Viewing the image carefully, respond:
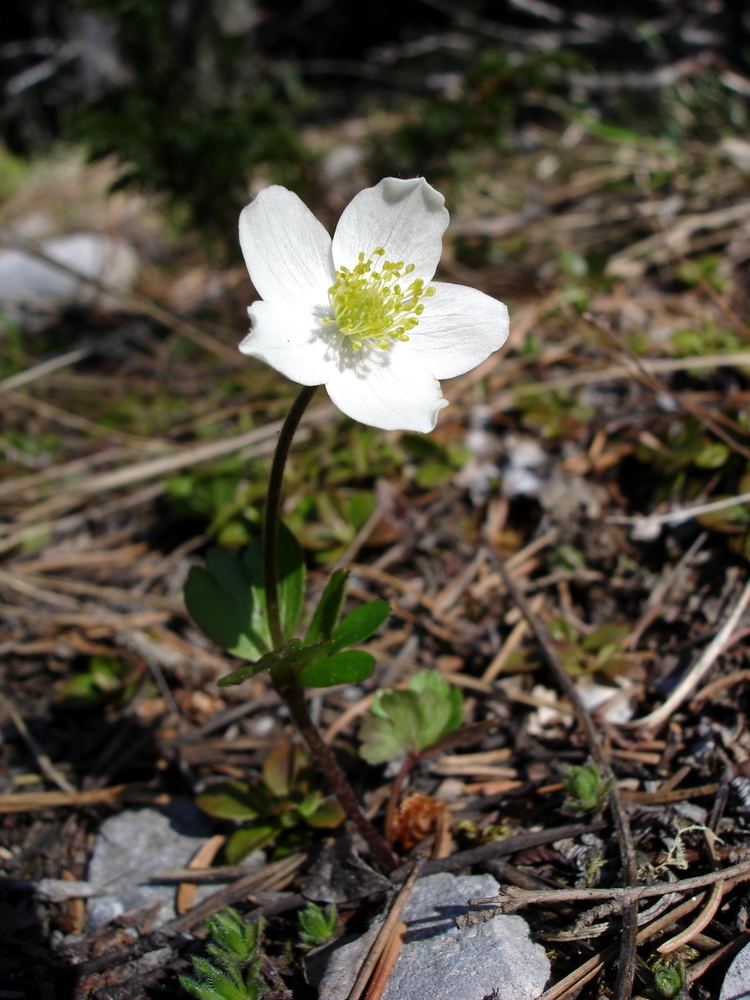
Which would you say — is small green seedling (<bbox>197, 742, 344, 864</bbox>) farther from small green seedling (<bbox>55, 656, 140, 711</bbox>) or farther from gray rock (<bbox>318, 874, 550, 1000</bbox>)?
small green seedling (<bbox>55, 656, 140, 711</bbox>)

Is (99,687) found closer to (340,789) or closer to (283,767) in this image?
(283,767)

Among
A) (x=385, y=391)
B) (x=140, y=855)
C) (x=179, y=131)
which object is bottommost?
(x=140, y=855)

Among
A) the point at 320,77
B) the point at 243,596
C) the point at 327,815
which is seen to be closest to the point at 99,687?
the point at 243,596

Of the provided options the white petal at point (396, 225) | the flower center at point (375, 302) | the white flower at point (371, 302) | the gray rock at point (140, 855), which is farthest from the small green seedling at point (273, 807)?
the white petal at point (396, 225)

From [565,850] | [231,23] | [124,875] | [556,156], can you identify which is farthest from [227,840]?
[231,23]

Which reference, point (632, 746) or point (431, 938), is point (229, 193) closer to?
point (632, 746)
